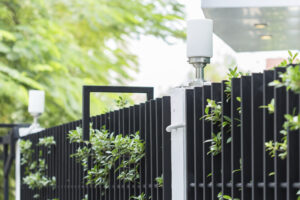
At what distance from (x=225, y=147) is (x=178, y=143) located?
63 centimetres

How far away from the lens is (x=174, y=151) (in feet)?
13.0

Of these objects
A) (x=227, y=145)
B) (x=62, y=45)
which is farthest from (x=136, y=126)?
(x=62, y=45)

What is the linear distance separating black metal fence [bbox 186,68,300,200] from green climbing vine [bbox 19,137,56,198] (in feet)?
13.0

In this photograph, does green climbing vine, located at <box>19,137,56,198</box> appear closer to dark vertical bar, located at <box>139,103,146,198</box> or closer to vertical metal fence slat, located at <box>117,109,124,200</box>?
vertical metal fence slat, located at <box>117,109,124,200</box>

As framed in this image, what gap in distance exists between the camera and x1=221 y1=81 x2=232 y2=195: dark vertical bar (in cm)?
331

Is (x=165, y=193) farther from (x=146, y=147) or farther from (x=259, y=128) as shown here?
(x=259, y=128)

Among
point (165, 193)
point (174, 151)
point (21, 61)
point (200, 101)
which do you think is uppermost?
point (21, 61)

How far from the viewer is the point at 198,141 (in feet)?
12.0

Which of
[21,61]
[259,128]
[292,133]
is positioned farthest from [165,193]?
[21,61]

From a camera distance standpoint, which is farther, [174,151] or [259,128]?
[174,151]

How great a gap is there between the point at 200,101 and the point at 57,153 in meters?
3.81

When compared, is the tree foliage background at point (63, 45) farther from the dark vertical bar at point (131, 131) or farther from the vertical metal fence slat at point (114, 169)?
the dark vertical bar at point (131, 131)

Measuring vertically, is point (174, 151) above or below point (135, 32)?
below

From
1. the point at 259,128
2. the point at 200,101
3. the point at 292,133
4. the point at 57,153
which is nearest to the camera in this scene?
the point at 292,133
